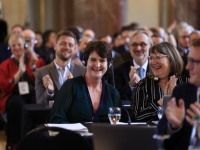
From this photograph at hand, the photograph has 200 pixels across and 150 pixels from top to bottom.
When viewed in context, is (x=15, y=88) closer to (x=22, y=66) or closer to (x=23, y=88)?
(x=23, y=88)

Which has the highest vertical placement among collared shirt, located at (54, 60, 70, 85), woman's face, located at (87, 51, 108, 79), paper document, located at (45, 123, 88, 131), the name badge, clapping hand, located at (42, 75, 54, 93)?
woman's face, located at (87, 51, 108, 79)

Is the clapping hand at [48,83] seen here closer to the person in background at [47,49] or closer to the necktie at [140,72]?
the necktie at [140,72]

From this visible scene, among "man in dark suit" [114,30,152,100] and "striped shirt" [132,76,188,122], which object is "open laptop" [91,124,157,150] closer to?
"striped shirt" [132,76,188,122]

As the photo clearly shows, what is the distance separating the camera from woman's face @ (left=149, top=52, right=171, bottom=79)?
505 centimetres

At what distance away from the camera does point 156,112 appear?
4.90 meters

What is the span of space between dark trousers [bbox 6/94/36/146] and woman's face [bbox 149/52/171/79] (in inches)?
104

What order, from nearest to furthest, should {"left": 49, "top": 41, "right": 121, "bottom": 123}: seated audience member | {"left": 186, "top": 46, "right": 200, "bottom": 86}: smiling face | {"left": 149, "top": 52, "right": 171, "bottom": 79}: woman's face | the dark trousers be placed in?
{"left": 186, "top": 46, "right": 200, "bottom": 86}: smiling face
{"left": 49, "top": 41, "right": 121, "bottom": 123}: seated audience member
{"left": 149, "top": 52, "right": 171, "bottom": 79}: woman's face
the dark trousers

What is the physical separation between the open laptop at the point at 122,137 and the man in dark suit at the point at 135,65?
2.83 meters

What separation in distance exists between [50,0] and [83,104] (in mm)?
9023

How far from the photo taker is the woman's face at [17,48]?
772 centimetres

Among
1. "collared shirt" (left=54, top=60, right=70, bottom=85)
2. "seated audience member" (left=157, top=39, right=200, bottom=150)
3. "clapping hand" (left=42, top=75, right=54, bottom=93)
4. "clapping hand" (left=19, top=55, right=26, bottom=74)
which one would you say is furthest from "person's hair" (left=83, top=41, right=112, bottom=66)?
"clapping hand" (left=19, top=55, right=26, bottom=74)

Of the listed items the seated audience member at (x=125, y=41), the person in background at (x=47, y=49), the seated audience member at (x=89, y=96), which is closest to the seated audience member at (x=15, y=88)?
the person in background at (x=47, y=49)

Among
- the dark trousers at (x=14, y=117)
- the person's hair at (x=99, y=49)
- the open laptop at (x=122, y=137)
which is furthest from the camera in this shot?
the dark trousers at (x=14, y=117)

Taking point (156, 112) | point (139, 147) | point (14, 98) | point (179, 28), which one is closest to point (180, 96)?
point (139, 147)
